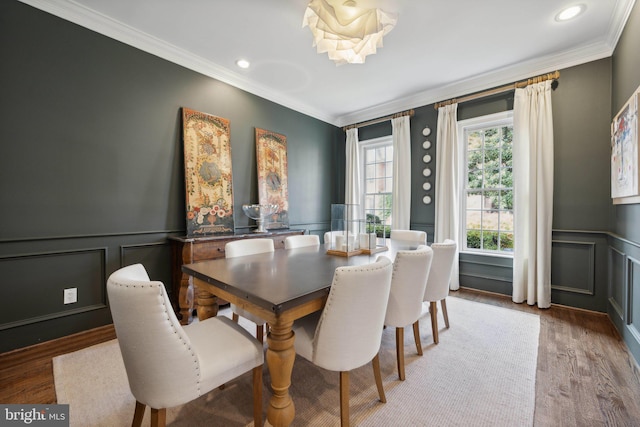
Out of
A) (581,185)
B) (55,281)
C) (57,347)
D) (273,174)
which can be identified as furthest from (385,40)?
(57,347)

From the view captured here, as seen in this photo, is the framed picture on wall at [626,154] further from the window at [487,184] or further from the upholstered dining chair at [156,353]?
the upholstered dining chair at [156,353]

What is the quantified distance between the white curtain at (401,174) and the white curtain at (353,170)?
72 cm

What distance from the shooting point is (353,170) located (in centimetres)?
480

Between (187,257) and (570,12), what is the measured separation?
405 centimetres

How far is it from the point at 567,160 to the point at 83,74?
16.0 feet

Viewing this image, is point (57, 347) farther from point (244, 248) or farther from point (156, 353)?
point (156, 353)

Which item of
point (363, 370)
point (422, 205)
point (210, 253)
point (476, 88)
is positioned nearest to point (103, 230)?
point (210, 253)

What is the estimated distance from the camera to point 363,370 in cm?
190

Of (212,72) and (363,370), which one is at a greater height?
(212,72)

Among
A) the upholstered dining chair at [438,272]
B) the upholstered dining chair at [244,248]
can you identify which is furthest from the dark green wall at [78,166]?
the upholstered dining chair at [438,272]

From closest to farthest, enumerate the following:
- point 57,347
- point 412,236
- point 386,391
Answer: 1. point 386,391
2. point 57,347
3. point 412,236

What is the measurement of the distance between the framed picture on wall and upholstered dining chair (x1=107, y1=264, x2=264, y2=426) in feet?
9.51

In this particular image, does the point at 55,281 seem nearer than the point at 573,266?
Yes

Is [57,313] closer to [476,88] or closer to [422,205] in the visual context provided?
[422,205]
